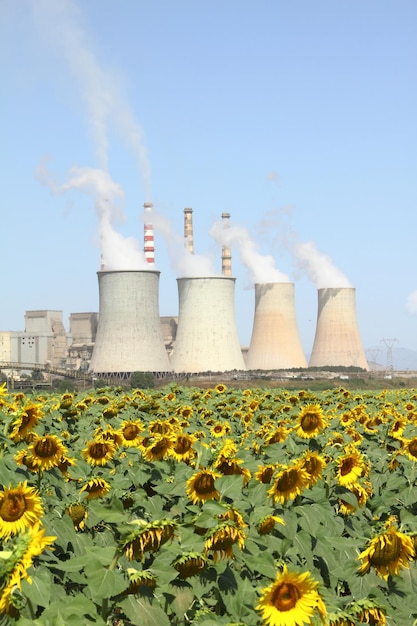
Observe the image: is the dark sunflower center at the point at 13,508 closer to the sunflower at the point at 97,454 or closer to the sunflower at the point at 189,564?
the sunflower at the point at 189,564

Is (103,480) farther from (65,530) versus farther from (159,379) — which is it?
(159,379)

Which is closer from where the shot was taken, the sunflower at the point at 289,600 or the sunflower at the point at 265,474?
the sunflower at the point at 289,600

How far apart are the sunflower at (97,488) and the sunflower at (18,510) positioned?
146 centimetres

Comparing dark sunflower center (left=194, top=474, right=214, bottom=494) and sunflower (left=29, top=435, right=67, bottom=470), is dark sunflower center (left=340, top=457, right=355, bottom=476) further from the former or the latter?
sunflower (left=29, top=435, right=67, bottom=470)

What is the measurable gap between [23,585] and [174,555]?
51 centimetres

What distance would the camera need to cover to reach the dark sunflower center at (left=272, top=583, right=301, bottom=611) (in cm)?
253

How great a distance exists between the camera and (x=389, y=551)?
3275 mm

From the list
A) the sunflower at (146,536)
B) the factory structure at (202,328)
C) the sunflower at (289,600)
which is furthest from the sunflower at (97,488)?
the factory structure at (202,328)

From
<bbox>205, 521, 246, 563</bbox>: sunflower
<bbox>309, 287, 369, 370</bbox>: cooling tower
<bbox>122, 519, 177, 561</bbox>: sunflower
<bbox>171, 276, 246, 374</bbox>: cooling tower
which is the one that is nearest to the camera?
<bbox>122, 519, 177, 561</bbox>: sunflower

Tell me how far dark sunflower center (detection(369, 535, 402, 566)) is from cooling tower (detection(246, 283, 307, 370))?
60.1 meters

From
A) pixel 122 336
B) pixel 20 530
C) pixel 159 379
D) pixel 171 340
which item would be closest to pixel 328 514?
pixel 20 530

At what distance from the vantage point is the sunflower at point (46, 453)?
475cm

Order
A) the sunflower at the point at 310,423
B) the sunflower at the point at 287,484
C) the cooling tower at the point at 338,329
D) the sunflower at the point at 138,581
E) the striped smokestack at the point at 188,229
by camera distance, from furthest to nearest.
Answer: the striped smokestack at the point at 188,229, the cooling tower at the point at 338,329, the sunflower at the point at 310,423, the sunflower at the point at 287,484, the sunflower at the point at 138,581

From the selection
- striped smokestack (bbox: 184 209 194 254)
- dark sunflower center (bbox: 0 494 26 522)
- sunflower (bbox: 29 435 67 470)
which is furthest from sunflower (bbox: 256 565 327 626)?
striped smokestack (bbox: 184 209 194 254)
